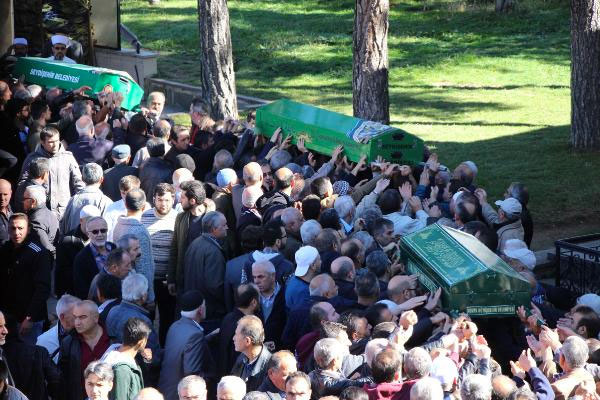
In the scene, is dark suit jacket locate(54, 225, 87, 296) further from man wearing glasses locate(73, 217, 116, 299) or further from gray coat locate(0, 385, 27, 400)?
gray coat locate(0, 385, 27, 400)

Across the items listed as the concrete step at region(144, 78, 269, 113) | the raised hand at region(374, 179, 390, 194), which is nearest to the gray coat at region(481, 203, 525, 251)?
the raised hand at region(374, 179, 390, 194)

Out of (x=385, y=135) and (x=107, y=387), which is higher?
(x=385, y=135)

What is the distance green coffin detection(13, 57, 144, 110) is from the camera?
14320 millimetres

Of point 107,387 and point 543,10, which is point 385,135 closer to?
point 107,387

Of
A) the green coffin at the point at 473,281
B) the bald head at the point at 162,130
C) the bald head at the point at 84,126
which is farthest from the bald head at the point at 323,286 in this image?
the bald head at the point at 84,126

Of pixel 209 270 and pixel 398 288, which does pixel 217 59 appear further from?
pixel 398 288

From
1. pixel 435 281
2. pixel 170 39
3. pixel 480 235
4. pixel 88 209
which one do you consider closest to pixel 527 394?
pixel 435 281

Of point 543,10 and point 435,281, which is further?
point 543,10

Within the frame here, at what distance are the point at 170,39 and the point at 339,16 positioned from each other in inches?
198

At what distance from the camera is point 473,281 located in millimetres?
7461

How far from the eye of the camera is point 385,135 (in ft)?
36.9

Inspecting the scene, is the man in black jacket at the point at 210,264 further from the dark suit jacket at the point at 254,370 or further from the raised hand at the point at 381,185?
the raised hand at the point at 381,185

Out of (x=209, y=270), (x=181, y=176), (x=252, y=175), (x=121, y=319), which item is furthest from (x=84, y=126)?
(x=121, y=319)

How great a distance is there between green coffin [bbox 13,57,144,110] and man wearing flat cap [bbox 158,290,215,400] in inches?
290
